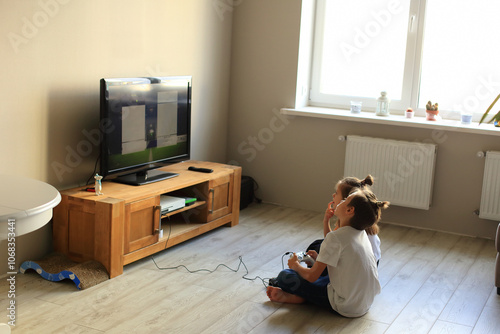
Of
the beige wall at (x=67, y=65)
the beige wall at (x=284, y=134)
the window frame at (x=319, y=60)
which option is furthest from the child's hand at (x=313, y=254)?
the window frame at (x=319, y=60)

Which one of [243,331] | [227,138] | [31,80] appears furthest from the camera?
[227,138]

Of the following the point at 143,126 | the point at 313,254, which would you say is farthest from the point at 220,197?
the point at 313,254

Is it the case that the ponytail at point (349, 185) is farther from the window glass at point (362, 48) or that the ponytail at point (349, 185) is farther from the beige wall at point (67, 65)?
the window glass at point (362, 48)

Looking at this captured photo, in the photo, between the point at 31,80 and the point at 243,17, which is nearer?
the point at 31,80

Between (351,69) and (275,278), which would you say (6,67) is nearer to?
(275,278)

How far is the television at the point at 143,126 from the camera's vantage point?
363cm

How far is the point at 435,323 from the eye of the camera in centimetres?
308

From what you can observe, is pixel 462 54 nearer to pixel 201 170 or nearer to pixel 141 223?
pixel 201 170

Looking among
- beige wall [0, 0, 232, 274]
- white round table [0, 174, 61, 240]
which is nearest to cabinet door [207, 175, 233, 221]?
beige wall [0, 0, 232, 274]

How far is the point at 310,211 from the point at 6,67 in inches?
107

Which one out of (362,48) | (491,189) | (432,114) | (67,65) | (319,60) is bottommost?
(491,189)

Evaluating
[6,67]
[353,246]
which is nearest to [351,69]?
[353,246]

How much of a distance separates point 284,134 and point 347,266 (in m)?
2.29

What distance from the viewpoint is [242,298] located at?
3264mm
